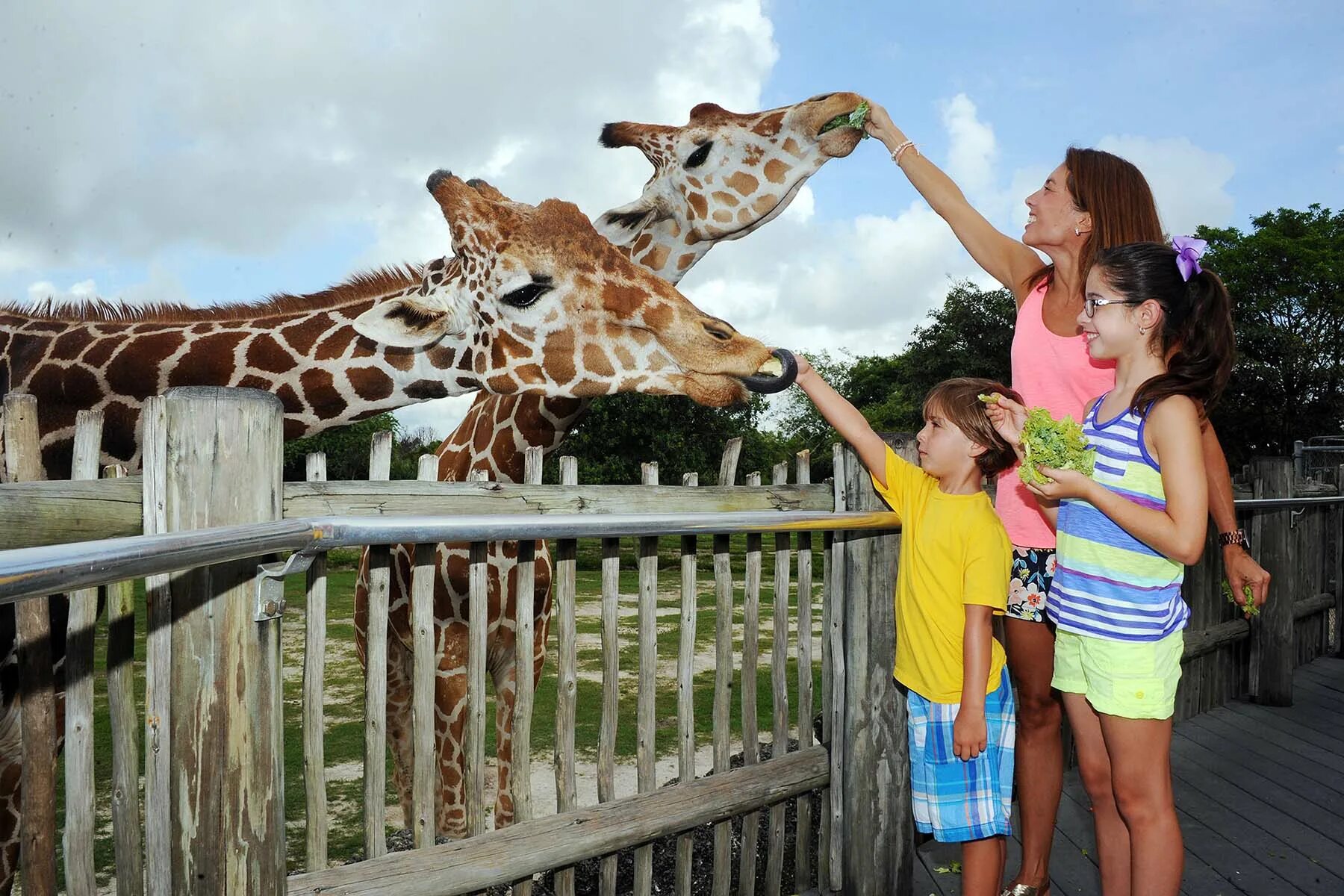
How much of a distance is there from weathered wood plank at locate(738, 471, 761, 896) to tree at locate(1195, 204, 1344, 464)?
20.0 meters

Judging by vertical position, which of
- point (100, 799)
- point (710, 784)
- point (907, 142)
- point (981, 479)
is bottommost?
point (100, 799)

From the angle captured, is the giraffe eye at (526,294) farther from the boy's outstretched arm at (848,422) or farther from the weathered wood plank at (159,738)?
the weathered wood plank at (159,738)

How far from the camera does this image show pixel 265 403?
179cm

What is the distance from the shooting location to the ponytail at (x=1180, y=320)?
210 cm

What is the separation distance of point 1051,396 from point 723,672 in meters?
1.25

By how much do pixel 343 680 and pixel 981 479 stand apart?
18.1 ft

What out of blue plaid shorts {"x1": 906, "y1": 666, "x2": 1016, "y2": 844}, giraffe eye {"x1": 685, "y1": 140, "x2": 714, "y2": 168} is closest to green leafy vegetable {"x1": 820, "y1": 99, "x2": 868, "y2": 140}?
giraffe eye {"x1": 685, "y1": 140, "x2": 714, "y2": 168}

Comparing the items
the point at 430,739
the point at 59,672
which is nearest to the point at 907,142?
the point at 430,739

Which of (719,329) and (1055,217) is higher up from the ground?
(1055,217)

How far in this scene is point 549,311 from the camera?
346 cm

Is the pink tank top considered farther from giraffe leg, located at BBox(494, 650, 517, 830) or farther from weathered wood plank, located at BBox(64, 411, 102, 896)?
weathered wood plank, located at BBox(64, 411, 102, 896)

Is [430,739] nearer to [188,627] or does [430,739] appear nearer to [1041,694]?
[188,627]

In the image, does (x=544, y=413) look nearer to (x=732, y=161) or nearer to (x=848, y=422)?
(x=848, y=422)

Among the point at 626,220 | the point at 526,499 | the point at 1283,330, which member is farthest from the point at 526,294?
the point at 1283,330
